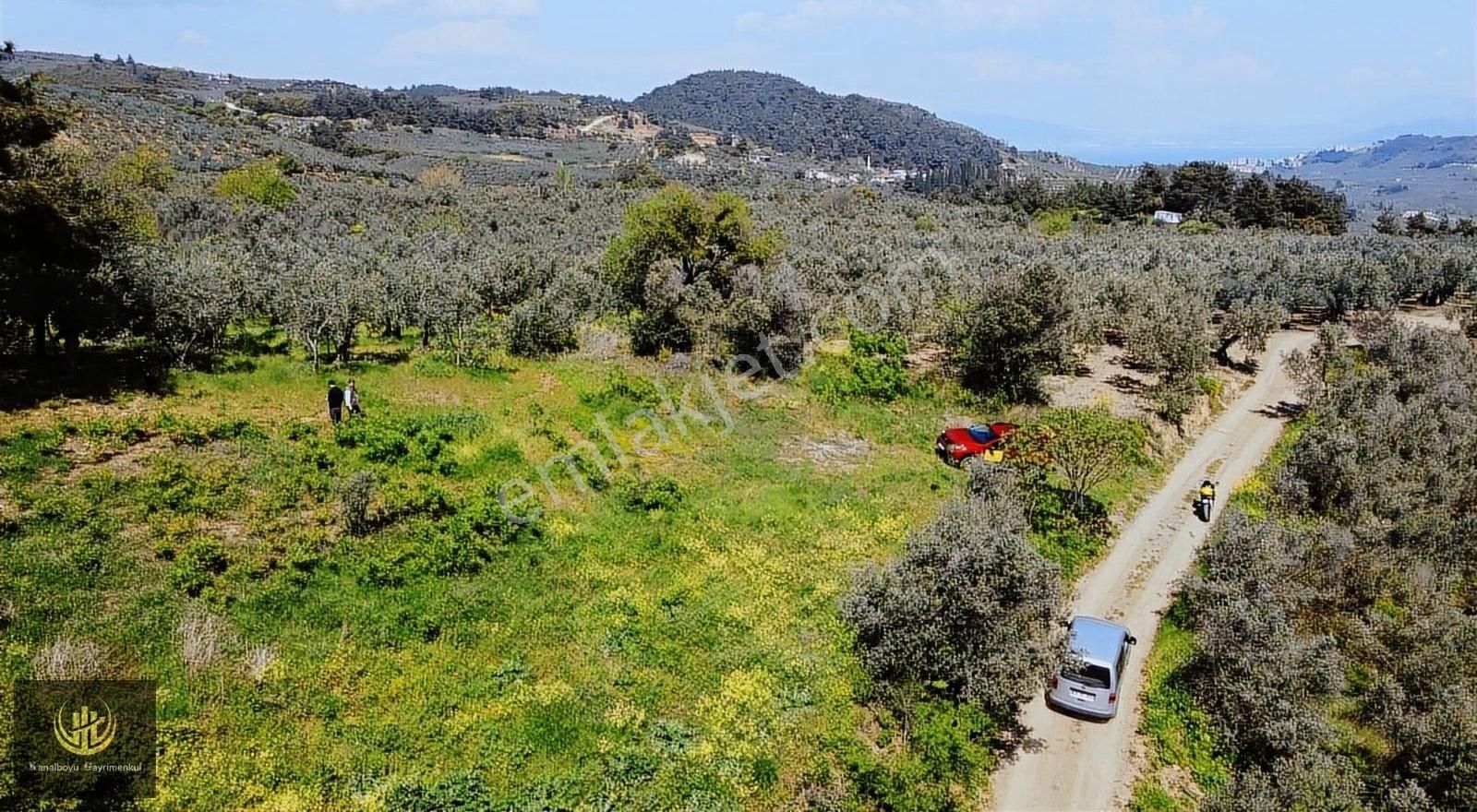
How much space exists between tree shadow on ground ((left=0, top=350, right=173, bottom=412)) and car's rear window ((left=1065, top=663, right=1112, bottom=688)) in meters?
26.3

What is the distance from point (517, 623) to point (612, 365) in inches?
731

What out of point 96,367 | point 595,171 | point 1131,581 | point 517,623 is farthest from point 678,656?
point 595,171

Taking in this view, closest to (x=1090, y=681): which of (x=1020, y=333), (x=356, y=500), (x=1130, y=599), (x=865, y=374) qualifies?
(x=1130, y=599)

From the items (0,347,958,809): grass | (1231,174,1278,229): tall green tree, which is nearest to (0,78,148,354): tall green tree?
(0,347,958,809): grass

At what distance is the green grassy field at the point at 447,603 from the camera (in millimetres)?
12906

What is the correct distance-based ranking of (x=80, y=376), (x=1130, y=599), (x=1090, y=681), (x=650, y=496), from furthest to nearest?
(x=80, y=376) < (x=650, y=496) < (x=1130, y=599) < (x=1090, y=681)

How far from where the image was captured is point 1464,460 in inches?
989

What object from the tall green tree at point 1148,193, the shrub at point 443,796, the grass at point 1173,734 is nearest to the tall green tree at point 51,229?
the shrub at point 443,796

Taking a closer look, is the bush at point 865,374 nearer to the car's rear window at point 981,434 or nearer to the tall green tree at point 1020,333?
the tall green tree at point 1020,333

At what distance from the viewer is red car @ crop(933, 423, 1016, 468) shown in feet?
89.0

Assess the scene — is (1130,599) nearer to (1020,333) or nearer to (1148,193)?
(1020,333)

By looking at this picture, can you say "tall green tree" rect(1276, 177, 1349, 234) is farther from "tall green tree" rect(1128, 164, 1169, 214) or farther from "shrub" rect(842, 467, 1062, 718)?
"shrub" rect(842, 467, 1062, 718)

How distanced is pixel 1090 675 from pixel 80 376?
28869 millimetres

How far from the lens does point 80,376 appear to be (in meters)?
23.5
